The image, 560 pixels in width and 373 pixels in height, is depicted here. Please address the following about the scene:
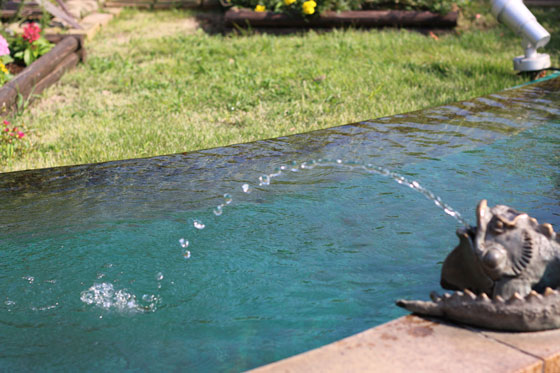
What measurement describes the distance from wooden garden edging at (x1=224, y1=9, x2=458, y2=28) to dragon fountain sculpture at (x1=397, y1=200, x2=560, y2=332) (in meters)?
7.56

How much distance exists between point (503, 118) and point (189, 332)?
12.2 feet

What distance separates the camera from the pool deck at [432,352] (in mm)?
2008

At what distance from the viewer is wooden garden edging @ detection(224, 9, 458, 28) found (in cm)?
948

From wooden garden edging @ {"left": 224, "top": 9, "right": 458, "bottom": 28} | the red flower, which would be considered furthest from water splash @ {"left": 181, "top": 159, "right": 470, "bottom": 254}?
wooden garden edging @ {"left": 224, "top": 9, "right": 458, "bottom": 28}

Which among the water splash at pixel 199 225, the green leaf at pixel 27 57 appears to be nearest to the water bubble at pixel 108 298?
the water splash at pixel 199 225

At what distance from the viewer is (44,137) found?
19.5 ft

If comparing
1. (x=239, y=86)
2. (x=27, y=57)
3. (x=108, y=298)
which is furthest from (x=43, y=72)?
(x=108, y=298)

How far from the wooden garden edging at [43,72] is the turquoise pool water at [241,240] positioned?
2.37m

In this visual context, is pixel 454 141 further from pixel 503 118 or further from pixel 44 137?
pixel 44 137

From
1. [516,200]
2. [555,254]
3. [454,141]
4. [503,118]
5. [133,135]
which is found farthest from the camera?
[133,135]

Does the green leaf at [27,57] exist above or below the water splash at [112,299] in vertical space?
above

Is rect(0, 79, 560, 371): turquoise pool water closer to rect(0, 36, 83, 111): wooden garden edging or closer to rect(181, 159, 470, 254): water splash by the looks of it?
rect(181, 159, 470, 254): water splash

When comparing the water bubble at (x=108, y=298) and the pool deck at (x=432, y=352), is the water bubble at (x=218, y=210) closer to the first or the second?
the water bubble at (x=108, y=298)

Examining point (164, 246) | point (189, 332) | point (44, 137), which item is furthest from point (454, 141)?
point (44, 137)
